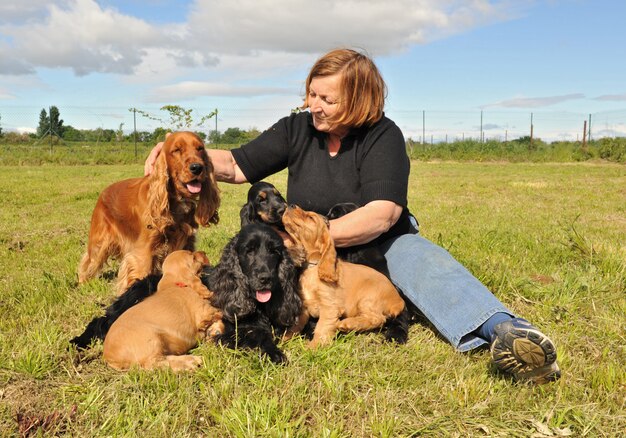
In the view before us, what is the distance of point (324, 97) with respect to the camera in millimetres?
3773

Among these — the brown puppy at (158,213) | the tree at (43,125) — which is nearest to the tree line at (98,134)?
the tree at (43,125)

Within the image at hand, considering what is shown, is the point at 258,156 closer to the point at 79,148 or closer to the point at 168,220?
the point at 168,220

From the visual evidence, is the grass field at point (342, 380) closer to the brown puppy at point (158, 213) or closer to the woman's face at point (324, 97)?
the brown puppy at point (158, 213)

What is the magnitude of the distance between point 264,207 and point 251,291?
1.29 meters

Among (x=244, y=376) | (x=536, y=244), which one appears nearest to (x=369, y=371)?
(x=244, y=376)

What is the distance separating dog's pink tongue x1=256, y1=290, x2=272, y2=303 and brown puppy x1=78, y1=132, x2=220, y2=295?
4.04 feet

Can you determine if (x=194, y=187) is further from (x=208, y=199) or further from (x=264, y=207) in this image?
(x=264, y=207)

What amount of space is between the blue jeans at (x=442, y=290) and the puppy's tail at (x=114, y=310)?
1.68 metres

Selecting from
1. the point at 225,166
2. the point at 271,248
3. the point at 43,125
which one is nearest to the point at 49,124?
the point at 43,125

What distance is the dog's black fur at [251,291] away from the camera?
3.21 metres

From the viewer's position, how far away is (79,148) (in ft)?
73.4

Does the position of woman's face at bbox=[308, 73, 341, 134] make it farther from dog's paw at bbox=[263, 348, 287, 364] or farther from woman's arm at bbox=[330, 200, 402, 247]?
dog's paw at bbox=[263, 348, 287, 364]

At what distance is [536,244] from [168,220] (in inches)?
149

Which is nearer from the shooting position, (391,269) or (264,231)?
(264,231)
